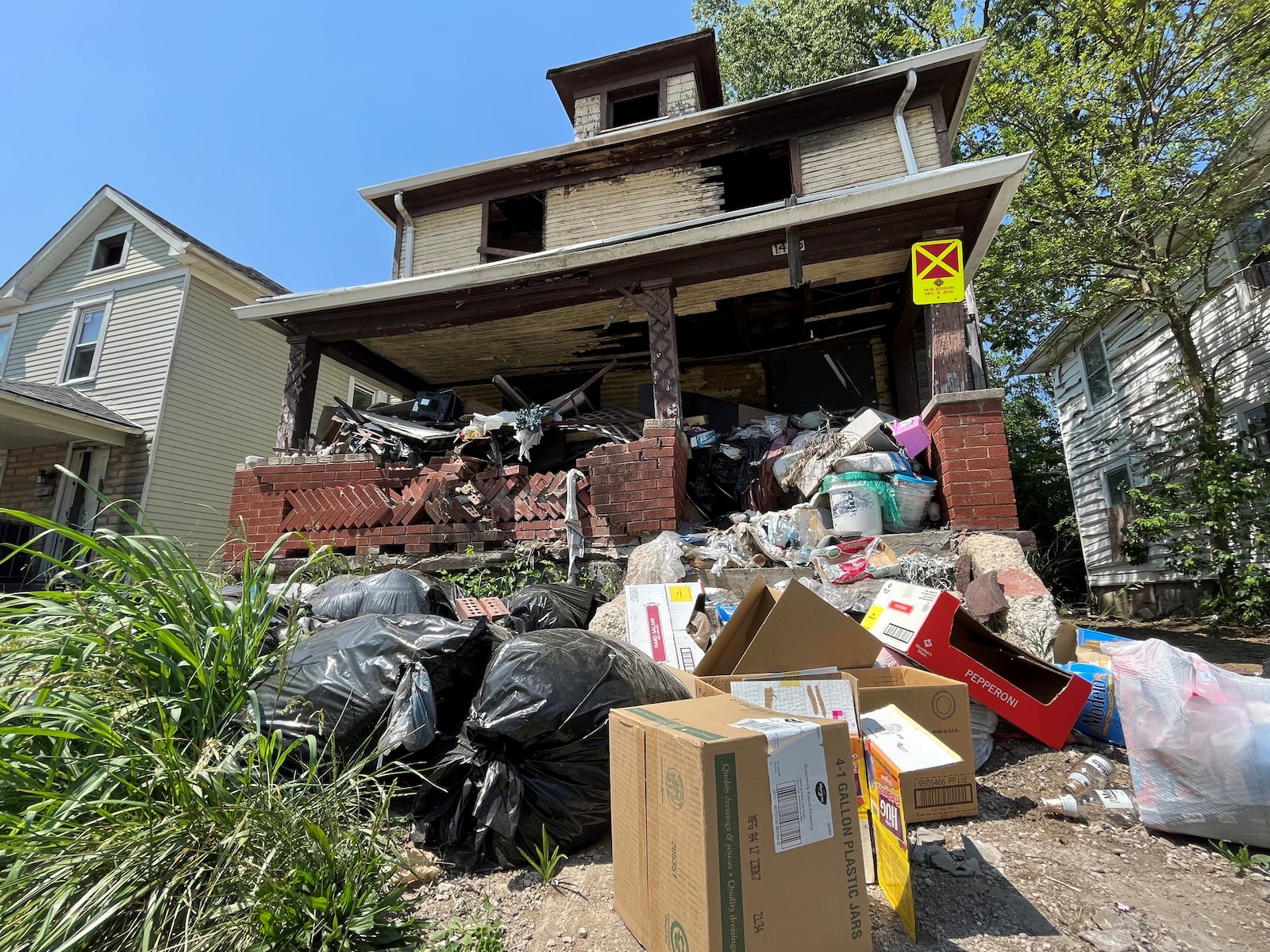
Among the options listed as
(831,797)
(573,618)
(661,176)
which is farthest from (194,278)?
(831,797)

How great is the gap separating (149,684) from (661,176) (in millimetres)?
7707

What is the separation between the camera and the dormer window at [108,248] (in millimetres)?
11531

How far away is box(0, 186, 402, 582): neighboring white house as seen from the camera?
9.87 metres

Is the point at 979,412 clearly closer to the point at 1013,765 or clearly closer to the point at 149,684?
the point at 1013,765

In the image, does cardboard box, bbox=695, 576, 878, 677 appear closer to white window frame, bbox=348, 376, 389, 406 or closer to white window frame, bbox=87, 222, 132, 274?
Result: white window frame, bbox=348, 376, 389, 406

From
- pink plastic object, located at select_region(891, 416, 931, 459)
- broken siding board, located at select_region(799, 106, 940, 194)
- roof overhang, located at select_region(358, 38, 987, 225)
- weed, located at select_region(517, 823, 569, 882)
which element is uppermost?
roof overhang, located at select_region(358, 38, 987, 225)

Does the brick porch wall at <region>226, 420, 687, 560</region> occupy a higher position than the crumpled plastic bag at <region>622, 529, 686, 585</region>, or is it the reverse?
the brick porch wall at <region>226, 420, 687, 560</region>

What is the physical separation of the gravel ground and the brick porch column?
2.45m

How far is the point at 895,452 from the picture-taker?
474 cm

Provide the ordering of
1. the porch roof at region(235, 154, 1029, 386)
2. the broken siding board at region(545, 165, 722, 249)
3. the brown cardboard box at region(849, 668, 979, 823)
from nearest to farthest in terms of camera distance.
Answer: the brown cardboard box at region(849, 668, 979, 823), the porch roof at region(235, 154, 1029, 386), the broken siding board at region(545, 165, 722, 249)

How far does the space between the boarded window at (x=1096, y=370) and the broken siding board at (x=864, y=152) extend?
25.2 ft

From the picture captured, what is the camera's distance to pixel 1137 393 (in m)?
10.5

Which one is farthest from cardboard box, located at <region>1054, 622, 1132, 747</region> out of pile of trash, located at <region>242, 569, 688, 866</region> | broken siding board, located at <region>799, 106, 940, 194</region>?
broken siding board, located at <region>799, 106, 940, 194</region>

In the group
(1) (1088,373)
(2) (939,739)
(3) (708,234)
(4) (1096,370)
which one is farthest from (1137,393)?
(2) (939,739)
